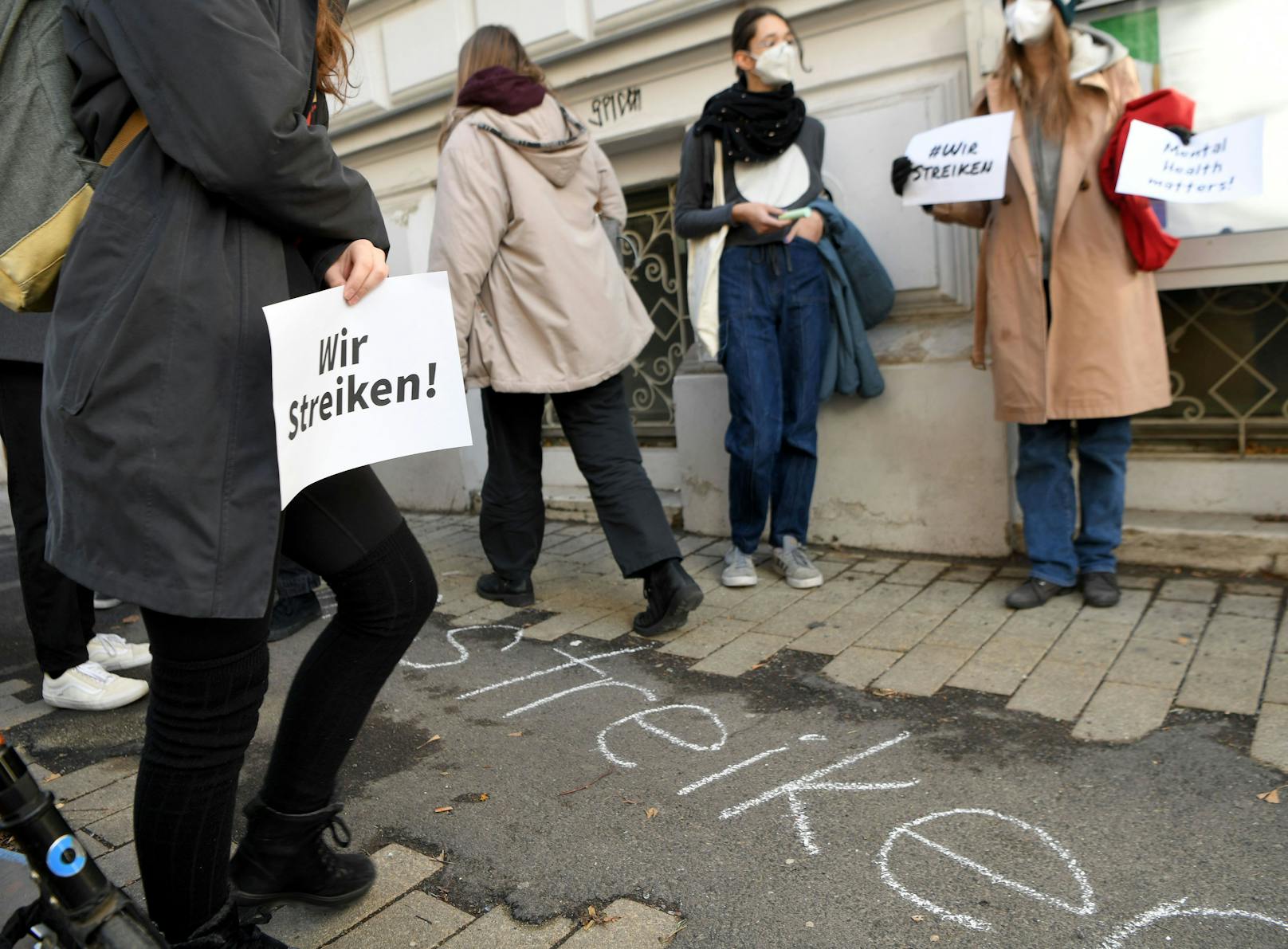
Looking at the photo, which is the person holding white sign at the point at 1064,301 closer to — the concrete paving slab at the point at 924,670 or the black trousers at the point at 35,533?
the concrete paving slab at the point at 924,670

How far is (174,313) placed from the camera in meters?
1.56

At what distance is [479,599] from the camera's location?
14.6 feet

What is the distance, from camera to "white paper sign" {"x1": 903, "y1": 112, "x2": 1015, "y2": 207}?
363cm

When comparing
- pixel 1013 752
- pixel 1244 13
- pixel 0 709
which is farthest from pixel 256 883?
pixel 1244 13

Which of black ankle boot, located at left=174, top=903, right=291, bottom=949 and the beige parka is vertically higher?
the beige parka

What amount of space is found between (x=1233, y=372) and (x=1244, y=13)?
1.29m

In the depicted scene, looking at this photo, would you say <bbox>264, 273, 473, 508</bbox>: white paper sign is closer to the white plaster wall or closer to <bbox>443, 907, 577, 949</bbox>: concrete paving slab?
<bbox>443, 907, 577, 949</bbox>: concrete paving slab

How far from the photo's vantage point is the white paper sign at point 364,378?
5.39ft

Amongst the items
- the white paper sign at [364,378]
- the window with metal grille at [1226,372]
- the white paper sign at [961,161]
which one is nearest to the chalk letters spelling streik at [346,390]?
the white paper sign at [364,378]

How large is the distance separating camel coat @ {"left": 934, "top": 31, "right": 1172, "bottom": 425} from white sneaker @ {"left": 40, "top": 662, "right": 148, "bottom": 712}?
3108 millimetres

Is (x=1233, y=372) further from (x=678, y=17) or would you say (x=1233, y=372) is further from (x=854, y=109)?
(x=678, y=17)

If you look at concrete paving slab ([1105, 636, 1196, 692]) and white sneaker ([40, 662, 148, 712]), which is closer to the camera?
concrete paving slab ([1105, 636, 1196, 692])

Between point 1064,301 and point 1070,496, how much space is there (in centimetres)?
70

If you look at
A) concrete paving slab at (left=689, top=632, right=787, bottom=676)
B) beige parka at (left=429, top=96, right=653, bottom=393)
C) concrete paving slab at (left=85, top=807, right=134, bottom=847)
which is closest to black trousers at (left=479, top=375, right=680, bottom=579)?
beige parka at (left=429, top=96, right=653, bottom=393)
